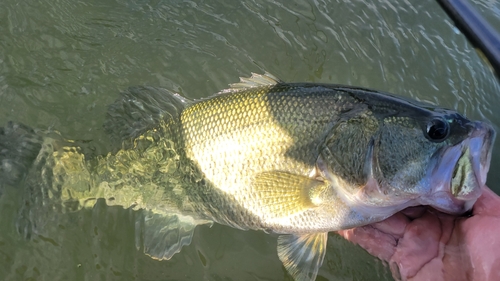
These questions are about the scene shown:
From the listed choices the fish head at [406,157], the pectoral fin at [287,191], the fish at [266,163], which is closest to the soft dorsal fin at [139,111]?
the fish at [266,163]

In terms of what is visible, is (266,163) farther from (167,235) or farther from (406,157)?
(167,235)

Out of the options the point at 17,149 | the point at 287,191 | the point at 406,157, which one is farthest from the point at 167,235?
the point at 406,157

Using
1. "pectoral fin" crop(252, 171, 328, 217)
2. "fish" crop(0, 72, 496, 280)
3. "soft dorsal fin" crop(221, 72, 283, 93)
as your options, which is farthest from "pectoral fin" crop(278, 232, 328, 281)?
"soft dorsal fin" crop(221, 72, 283, 93)

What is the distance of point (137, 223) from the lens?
3.01m

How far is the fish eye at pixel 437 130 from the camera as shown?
204 centimetres

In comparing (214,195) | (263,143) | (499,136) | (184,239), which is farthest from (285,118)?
(499,136)

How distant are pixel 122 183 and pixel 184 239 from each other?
59cm

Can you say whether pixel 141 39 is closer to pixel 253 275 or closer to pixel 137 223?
pixel 137 223

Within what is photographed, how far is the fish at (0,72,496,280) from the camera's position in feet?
6.84

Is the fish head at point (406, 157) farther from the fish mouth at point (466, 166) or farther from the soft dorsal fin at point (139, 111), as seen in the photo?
the soft dorsal fin at point (139, 111)

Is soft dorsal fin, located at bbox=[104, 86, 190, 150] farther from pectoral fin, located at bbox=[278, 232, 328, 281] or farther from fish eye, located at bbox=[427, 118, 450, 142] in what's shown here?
fish eye, located at bbox=[427, 118, 450, 142]

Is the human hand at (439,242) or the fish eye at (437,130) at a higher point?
the fish eye at (437,130)

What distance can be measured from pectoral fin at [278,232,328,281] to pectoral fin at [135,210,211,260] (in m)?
0.66

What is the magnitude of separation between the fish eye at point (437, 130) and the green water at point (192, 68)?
1.36 m
